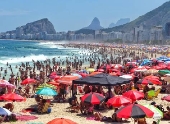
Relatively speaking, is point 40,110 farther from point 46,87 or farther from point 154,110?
point 154,110

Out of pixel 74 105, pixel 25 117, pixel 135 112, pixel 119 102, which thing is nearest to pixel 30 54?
pixel 74 105

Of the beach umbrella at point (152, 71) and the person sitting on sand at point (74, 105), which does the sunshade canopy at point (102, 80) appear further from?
the beach umbrella at point (152, 71)

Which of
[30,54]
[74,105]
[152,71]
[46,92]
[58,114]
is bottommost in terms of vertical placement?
[30,54]

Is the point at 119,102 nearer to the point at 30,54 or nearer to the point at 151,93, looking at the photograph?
the point at 151,93

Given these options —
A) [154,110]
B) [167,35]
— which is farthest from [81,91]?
[167,35]

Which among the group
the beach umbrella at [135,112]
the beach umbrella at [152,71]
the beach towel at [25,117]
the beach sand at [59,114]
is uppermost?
the beach umbrella at [135,112]

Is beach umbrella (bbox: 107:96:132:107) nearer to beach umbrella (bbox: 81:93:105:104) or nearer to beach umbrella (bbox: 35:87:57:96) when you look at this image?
beach umbrella (bbox: 81:93:105:104)

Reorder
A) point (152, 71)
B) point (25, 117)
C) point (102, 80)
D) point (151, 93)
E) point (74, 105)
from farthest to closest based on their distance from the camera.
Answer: point (152, 71) → point (151, 93) → point (102, 80) → point (74, 105) → point (25, 117)

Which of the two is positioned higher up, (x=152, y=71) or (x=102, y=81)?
(x=102, y=81)

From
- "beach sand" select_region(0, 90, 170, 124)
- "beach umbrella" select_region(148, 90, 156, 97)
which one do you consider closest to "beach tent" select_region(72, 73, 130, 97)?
"beach sand" select_region(0, 90, 170, 124)

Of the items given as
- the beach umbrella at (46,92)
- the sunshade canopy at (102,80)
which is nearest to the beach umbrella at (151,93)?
the sunshade canopy at (102,80)

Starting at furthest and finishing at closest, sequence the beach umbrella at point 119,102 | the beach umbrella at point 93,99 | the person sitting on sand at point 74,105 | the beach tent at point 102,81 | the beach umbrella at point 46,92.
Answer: the beach umbrella at point 46,92
the beach tent at point 102,81
the person sitting on sand at point 74,105
the beach umbrella at point 93,99
the beach umbrella at point 119,102
